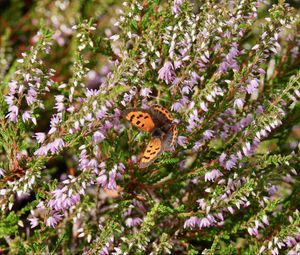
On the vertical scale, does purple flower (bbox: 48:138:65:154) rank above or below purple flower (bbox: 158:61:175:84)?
below

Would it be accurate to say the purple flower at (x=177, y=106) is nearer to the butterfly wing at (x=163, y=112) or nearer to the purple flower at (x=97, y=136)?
the butterfly wing at (x=163, y=112)

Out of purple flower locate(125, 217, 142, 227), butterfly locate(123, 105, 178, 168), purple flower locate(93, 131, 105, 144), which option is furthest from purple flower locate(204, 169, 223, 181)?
purple flower locate(93, 131, 105, 144)

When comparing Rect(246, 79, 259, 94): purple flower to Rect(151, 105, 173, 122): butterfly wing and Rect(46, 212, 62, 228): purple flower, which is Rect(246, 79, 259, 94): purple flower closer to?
Rect(151, 105, 173, 122): butterfly wing

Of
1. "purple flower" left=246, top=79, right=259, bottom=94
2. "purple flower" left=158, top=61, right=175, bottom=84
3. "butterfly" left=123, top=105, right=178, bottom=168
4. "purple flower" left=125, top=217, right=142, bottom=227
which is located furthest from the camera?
"purple flower" left=125, top=217, right=142, bottom=227

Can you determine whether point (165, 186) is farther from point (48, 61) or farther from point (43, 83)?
point (48, 61)

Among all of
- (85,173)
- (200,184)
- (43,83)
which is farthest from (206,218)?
(43,83)

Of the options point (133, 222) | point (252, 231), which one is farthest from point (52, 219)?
point (252, 231)

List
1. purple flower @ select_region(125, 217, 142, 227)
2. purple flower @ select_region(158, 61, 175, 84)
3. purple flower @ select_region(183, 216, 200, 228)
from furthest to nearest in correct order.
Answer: purple flower @ select_region(125, 217, 142, 227) → purple flower @ select_region(183, 216, 200, 228) → purple flower @ select_region(158, 61, 175, 84)
